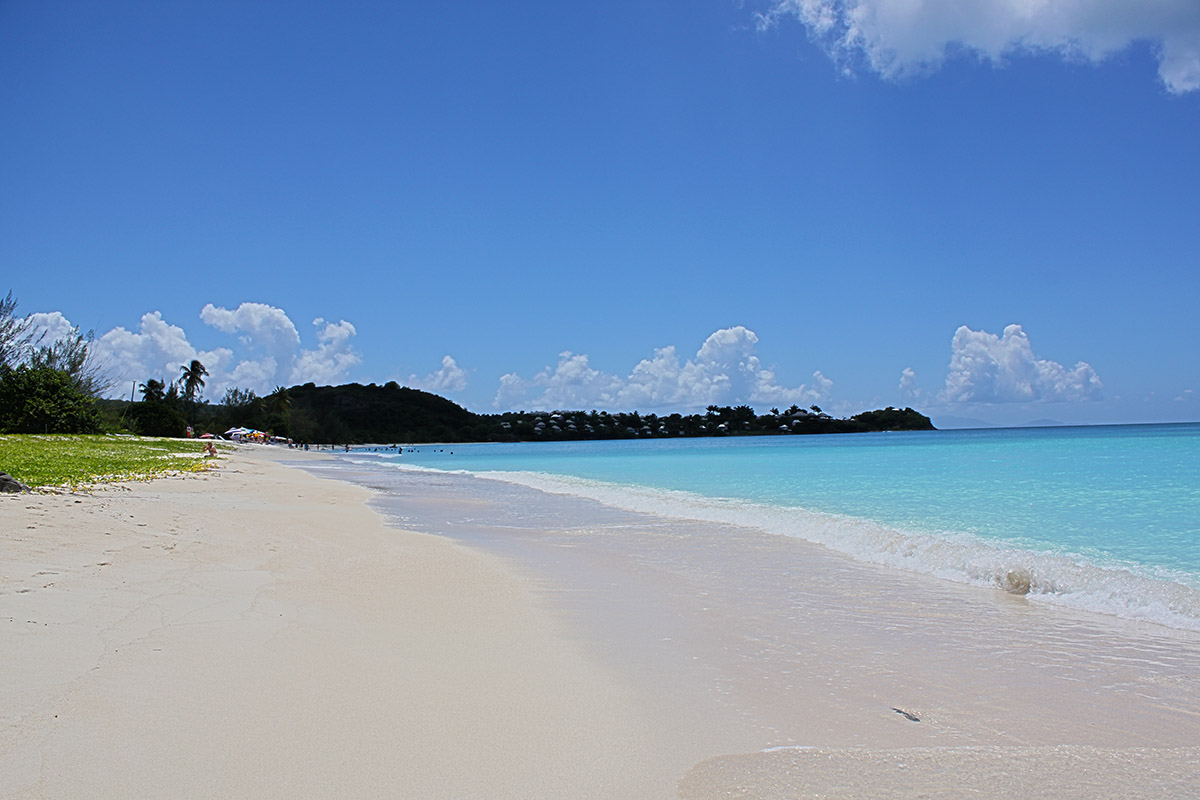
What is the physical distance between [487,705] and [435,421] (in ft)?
420

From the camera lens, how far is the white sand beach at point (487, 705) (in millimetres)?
2777

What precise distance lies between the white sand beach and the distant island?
90729mm

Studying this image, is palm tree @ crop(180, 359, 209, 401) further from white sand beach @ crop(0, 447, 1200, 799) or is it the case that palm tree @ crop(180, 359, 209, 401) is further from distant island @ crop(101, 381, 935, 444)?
white sand beach @ crop(0, 447, 1200, 799)

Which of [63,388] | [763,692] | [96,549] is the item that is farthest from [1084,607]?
[63,388]

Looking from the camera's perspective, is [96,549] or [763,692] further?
[96,549]

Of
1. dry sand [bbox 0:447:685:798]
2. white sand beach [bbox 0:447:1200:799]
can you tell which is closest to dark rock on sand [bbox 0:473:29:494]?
dry sand [bbox 0:447:685:798]

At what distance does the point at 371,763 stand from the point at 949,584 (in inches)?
256

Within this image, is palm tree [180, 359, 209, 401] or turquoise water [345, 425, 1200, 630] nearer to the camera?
turquoise water [345, 425, 1200, 630]

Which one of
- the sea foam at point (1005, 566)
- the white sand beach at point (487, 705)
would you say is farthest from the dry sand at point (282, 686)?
the sea foam at point (1005, 566)

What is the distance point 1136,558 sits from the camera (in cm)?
862

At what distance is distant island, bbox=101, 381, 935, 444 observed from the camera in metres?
97.8

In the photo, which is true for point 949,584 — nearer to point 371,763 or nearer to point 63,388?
point 371,763

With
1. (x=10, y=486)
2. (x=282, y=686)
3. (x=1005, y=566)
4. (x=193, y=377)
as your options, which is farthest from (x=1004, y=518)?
(x=193, y=377)

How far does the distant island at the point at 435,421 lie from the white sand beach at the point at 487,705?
3572 inches
